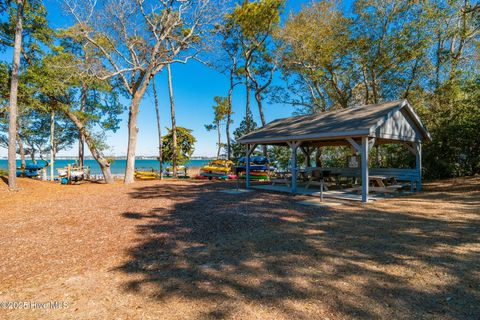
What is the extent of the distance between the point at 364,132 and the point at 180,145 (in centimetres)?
1763

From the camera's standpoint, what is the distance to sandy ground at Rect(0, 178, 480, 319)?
301cm

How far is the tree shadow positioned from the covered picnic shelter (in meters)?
3.25

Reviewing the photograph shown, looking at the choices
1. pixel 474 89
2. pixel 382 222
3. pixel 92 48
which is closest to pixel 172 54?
pixel 92 48

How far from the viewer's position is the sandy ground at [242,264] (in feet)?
9.87

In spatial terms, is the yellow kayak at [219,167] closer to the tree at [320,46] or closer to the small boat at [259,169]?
the small boat at [259,169]

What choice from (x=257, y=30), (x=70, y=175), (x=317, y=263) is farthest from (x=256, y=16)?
(x=317, y=263)

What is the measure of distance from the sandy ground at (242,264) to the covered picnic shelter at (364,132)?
285cm

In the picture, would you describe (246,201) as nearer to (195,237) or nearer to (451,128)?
(195,237)

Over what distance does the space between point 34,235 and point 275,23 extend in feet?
69.1

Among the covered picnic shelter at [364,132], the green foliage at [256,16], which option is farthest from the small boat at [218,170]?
the green foliage at [256,16]

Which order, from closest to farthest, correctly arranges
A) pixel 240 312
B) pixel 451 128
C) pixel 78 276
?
pixel 240 312 → pixel 78 276 → pixel 451 128

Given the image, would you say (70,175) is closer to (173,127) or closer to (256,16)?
(173,127)

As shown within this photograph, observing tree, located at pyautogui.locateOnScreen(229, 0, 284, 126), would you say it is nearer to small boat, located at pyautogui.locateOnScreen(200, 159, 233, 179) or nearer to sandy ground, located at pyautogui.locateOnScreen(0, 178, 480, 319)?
small boat, located at pyautogui.locateOnScreen(200, 159, 233, 179)

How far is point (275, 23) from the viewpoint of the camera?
21.3 m
